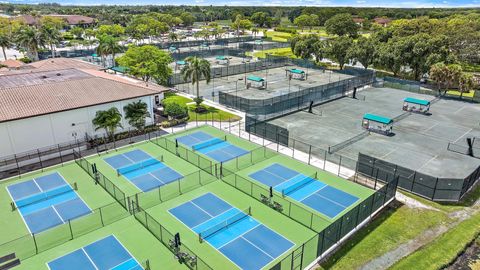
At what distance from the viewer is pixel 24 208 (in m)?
24.0

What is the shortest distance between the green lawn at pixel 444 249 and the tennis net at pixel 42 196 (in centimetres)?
2431

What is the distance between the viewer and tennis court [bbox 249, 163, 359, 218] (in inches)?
961

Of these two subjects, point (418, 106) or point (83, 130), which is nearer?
point (83, 130)

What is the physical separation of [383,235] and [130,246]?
16.3 meters

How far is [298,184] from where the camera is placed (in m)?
27.0

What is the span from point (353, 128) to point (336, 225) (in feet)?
72.4

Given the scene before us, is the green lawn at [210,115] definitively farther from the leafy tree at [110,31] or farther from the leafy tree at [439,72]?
the leafy tree at [110,31]

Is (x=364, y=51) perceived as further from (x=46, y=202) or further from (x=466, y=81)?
(x=46, y=202)

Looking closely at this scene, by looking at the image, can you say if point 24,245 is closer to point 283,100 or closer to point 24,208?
point 24,208

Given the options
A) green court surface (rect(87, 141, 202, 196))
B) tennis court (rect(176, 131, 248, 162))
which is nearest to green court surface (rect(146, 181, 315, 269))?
green court surface (rect(87, 141, 202, 196))

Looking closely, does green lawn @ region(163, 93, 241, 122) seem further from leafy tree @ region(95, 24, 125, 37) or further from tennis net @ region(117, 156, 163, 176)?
leafy tree @ region(95, 24, 125, 37)

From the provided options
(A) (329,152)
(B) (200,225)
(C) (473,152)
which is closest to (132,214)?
(B) (200,225)

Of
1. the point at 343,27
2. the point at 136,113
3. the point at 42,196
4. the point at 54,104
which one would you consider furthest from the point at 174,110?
the point at 343,27

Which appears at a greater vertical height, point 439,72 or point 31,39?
point 31,39
